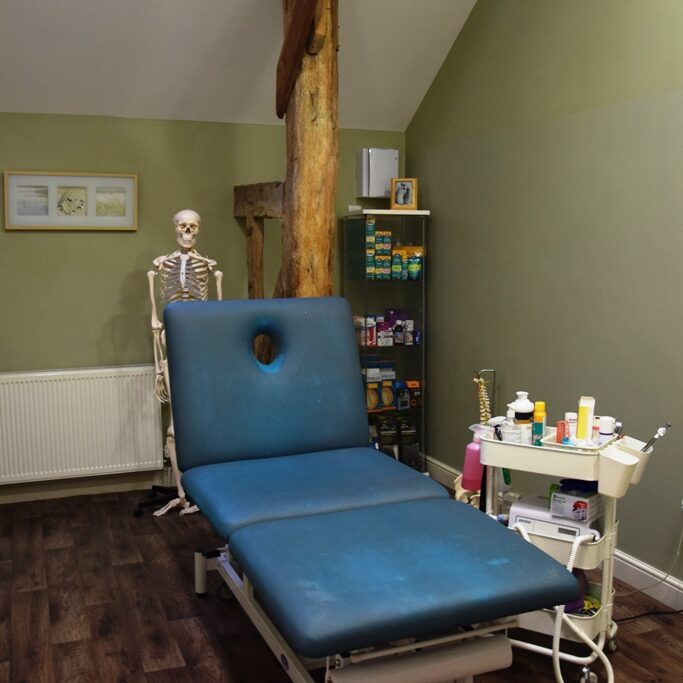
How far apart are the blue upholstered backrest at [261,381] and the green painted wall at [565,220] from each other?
98cm

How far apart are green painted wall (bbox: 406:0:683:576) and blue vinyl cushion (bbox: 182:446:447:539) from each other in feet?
3.30

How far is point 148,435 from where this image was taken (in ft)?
13.5

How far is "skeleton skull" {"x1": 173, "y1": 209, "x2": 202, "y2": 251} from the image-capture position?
380 centimetres

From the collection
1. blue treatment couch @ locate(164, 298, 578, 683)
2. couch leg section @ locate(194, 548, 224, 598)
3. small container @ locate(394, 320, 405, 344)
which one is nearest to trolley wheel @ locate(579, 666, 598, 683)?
blue treatment couch @ locate(164, 298, 578, 683)

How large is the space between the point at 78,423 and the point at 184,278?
2.83 ft

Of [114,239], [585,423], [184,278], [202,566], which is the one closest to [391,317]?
[184,278]

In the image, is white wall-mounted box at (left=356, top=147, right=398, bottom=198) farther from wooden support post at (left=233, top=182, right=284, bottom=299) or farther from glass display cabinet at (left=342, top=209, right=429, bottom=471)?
wooden support post at (left=233, top=182, right=284, bottom=299)

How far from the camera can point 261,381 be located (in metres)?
2.73

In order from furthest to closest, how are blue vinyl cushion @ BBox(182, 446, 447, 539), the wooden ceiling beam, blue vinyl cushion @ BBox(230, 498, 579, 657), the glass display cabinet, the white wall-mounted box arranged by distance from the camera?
the white wall-mounted box → the glass display cabinet → the wooden ceiling beam → blue vinyl cushion @ BBox(182, 446, 447, 539) → blue vinyl cushion @ BBox(230, 498, 579, 657)

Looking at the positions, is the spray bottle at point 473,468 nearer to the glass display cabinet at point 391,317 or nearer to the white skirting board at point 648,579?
the white skirting board at point 648,579

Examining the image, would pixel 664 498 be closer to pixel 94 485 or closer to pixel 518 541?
pixel 518 541

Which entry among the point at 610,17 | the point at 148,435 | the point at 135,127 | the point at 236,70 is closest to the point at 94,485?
the point at 148,435

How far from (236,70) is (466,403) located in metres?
1.85

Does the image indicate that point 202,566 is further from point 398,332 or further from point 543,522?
point 398,332
